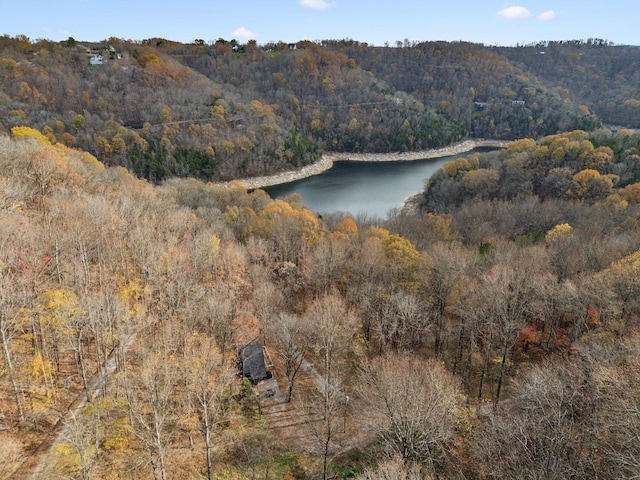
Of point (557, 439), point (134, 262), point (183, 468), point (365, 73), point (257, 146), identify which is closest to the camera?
point (557, 439)

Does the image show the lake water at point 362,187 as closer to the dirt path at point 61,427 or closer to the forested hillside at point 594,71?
the dirt path at point 61,427

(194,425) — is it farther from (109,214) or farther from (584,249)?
(584,249)

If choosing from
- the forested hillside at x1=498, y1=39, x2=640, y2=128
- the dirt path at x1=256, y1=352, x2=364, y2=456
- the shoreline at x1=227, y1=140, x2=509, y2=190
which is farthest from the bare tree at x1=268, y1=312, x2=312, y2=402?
the forested hillside at x1=498, y1=39, x2=640, y2=128

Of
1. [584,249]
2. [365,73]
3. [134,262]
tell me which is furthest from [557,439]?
[365,73]

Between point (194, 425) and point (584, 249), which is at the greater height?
point (584, 249)

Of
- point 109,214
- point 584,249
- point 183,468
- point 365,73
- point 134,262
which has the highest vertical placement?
point 365,73

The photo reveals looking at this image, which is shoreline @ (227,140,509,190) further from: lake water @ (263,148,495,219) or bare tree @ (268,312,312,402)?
bare tree @ (268,312,312,402)

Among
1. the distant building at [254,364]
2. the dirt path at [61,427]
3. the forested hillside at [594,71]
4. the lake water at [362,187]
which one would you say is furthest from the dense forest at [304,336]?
the forested hillside at [594,71]

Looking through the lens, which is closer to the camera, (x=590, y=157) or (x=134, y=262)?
(x=134, y=262)
